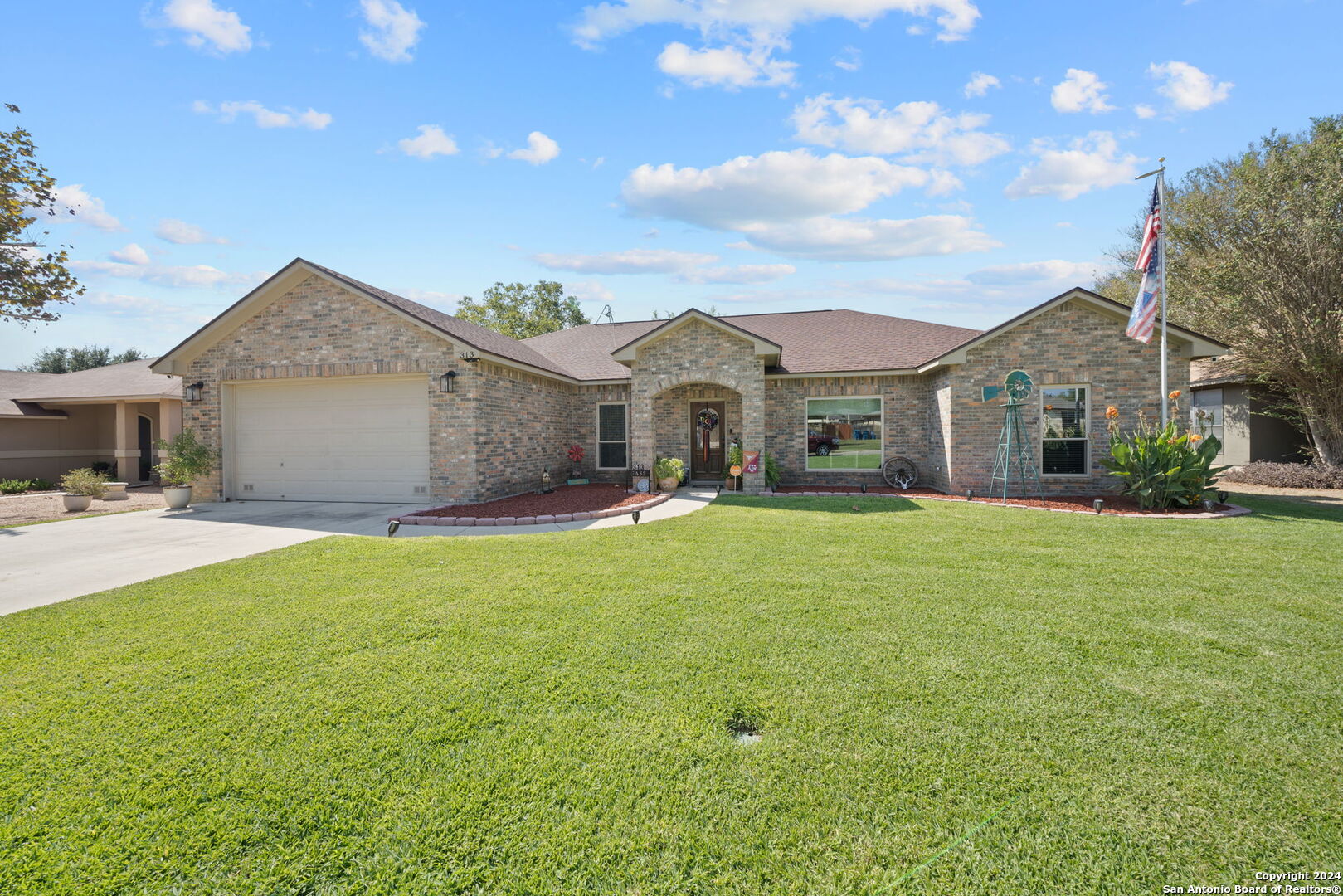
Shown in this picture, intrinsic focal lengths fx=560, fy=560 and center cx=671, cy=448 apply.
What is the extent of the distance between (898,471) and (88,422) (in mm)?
26336

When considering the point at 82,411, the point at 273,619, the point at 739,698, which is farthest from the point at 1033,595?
the point at 82,411

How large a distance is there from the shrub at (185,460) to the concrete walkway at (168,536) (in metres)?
0.77

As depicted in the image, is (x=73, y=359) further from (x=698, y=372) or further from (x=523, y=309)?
(x=698, y=372)

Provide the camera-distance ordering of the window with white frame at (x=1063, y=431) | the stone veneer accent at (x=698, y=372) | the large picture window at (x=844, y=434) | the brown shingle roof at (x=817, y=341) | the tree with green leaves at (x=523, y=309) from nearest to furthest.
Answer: the window with white frame at (x=1063, y=431) → the stone veneer accent at (x=698, y=372) → the large picture window at (x=844, y=434) → the brown shingle roof at (x=817, y=341) → the tree with green leaves at (x=523, y=309)

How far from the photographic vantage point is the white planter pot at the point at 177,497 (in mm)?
11755

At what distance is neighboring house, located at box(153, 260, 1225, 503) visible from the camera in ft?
39.1

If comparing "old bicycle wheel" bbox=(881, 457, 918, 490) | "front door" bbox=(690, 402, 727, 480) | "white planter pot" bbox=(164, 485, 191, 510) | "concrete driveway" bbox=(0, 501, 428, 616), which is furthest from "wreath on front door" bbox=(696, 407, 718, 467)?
"white planter pot" bbox=(164, 485, 191, 510)

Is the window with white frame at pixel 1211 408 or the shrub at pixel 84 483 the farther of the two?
the window with white frame at pixel 1211 408

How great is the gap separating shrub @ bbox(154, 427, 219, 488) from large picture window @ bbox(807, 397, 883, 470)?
563 inches

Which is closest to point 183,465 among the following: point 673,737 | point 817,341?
point 673,737

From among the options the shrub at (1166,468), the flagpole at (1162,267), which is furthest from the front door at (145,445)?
the flagpole at (1162,267)

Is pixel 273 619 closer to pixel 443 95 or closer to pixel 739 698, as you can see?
pixel 739 698

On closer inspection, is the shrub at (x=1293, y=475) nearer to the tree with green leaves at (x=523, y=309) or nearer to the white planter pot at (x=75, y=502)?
the white planter pot at (x=75, y=502)

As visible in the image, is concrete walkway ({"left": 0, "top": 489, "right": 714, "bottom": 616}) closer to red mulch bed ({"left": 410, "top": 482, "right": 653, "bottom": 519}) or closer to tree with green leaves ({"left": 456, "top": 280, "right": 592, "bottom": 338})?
red mulch bed ({"left": 410, "top": 482, "right": 653, "bottom": 519})
